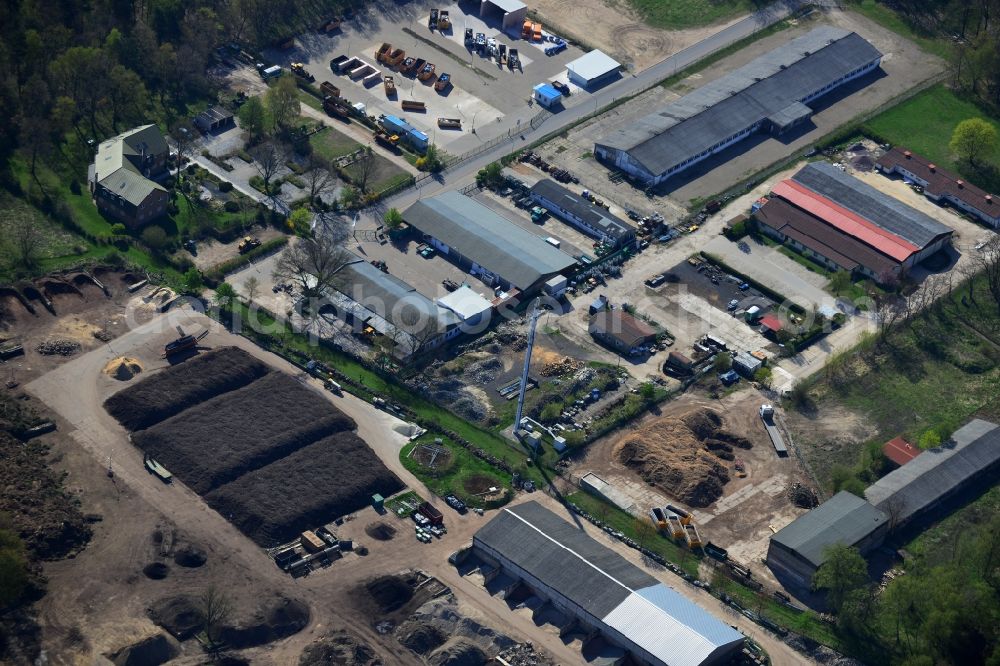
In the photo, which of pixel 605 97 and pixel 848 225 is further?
pixel 605 97

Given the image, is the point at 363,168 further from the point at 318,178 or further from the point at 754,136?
the point at 754,136

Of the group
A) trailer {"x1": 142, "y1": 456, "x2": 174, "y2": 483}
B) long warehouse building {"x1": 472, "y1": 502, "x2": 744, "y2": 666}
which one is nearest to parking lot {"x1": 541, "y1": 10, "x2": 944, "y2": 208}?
long warehouse building {"x1": 472, "y1": 502, "x2": 744, "y2": 666}

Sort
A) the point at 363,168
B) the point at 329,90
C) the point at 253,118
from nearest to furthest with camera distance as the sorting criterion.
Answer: the point at 363,168 < the point at 253,118 < the point at 329,90

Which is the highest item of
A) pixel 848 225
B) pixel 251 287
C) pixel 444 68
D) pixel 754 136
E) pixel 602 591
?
pixel 444 68

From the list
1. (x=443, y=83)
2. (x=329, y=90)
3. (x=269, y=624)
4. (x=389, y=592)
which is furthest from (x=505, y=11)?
(x=269, y=624)

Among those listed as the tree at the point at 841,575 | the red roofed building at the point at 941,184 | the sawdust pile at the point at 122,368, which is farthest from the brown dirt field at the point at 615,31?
the tree at the point at 841,575

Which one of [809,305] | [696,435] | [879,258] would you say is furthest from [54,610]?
[879,258]
